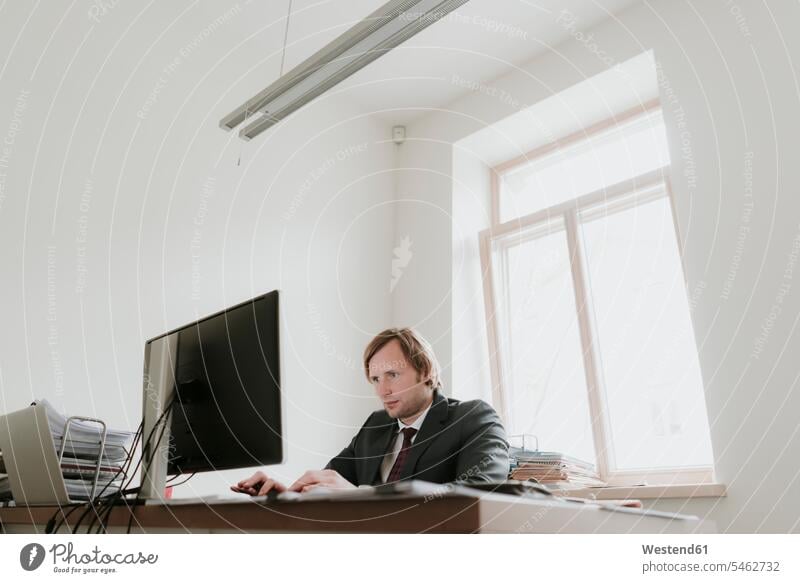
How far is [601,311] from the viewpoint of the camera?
9.40 feet

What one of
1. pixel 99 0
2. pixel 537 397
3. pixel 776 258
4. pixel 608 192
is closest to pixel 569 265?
pixel 608 192

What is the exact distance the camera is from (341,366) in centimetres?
321

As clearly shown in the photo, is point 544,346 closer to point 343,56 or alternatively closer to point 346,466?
point 346,466

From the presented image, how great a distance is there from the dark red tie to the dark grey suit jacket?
3cm

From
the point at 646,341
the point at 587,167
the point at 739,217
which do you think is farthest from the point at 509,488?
the point at 587,167

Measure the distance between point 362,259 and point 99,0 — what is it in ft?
5.55

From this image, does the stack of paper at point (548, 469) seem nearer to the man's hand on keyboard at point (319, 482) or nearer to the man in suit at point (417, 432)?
the man in suit at point (417, 432)

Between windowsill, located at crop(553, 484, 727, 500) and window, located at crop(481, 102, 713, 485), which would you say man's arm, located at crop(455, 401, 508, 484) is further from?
window, located at crop(481, 102, 713, 485)

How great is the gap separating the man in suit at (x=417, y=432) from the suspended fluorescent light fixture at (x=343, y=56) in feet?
2.67

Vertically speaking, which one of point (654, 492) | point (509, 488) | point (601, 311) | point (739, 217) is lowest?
point (654, 492)

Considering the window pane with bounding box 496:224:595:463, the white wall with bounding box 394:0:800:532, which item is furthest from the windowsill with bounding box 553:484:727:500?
the window pane with bounding box 496:224:595:463

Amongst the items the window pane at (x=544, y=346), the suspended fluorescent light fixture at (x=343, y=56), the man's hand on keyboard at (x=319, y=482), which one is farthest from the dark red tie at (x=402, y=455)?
the window pane at (x=544, y=346)

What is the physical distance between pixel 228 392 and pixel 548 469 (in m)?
1.51
